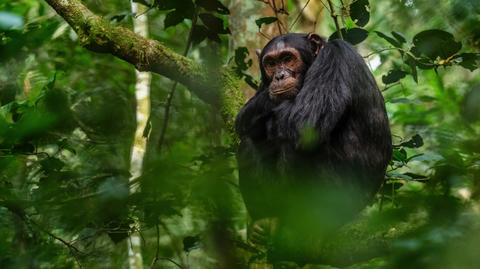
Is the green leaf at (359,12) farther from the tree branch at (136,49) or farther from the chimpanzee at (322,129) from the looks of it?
the tree branch at (136,49)

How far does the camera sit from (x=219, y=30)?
14.3ft

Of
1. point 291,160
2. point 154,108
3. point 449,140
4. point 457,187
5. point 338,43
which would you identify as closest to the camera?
point 457,187

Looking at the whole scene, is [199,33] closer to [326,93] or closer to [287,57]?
[287,57]

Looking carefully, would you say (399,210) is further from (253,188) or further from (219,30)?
(219,30)

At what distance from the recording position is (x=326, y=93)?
3.88 metres

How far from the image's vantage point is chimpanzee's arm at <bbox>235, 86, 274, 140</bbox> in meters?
4.13

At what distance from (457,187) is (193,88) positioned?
→ 3.71 meters

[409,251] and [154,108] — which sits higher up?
[154,108]

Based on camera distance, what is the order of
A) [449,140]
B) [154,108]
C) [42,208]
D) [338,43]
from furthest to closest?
[154,108]
[338,43]
[42,208]
[449,140]

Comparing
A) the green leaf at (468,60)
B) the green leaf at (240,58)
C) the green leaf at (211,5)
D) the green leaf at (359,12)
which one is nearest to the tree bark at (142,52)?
the green leaf at (240,58)

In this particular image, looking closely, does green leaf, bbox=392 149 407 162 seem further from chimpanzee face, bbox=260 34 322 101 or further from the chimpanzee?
chimpanzee face, bbox=260 34 322 101

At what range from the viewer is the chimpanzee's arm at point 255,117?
4133mm

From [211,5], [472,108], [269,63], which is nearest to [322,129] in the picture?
[269,63]

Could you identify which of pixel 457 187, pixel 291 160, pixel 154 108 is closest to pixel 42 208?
pixel 457 187
